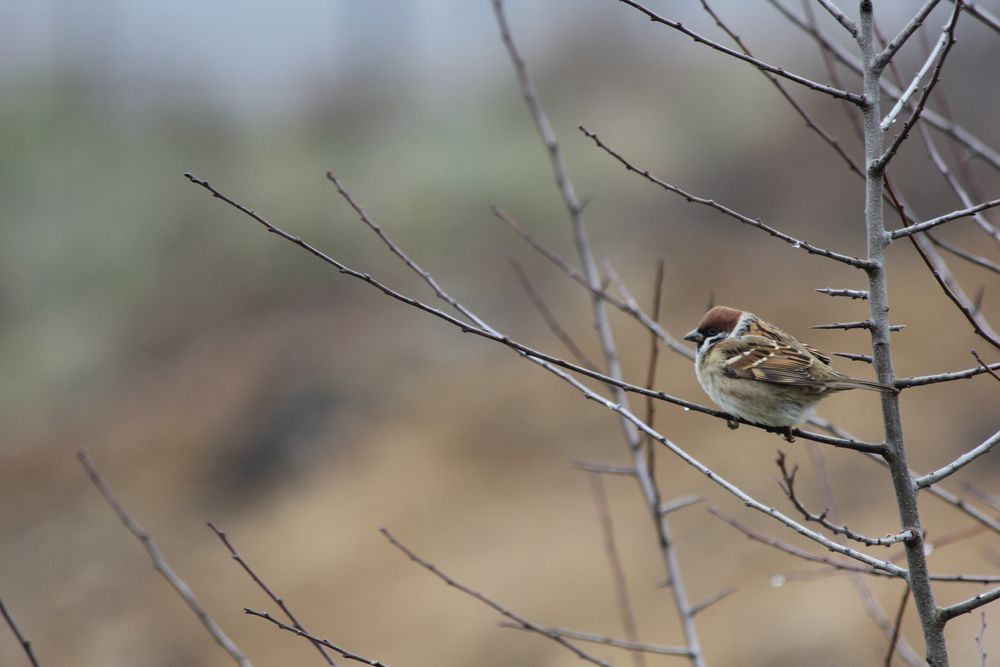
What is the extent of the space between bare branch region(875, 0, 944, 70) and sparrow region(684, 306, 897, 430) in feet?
5.53

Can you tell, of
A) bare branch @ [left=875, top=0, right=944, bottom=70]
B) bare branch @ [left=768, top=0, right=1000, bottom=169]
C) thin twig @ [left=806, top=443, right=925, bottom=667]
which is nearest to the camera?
bare branch @ [left=875, top=0, right=944, bottom=70]

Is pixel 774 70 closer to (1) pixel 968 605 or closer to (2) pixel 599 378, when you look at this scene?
(2) pixel 599 378

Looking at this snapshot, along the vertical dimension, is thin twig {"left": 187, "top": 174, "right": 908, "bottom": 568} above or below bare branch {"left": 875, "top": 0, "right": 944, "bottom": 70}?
below

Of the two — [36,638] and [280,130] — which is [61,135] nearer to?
[280,130]

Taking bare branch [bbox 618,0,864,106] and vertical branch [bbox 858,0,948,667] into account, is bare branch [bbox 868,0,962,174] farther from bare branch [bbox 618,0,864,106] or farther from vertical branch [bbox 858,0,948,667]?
bare branch [bbox 618,0,864,106]

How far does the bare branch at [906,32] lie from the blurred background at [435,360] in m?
7.43

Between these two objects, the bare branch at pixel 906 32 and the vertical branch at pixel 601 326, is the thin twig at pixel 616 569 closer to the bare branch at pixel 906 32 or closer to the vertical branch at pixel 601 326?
the vertical branch at pixel 601 326

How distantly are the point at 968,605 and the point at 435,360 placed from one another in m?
14.7

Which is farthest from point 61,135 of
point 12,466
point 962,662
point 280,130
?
point 962,662

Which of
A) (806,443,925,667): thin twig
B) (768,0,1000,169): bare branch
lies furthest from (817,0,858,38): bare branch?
(806,443,925,667): thin twig

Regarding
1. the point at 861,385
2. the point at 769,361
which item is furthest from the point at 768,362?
the point at 861,385

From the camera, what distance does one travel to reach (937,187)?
50.4ft

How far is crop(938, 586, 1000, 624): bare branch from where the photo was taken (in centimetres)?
228

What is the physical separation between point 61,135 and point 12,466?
11.7 m
